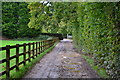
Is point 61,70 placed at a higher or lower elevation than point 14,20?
lower

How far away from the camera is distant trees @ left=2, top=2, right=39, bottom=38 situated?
30.0 metres

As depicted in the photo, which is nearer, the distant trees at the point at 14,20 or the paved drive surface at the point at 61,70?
the paved drive surface at the point at 61,70

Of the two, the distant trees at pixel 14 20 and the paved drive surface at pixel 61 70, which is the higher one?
the distant trees at pixel 14 20

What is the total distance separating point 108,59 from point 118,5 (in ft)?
6.24

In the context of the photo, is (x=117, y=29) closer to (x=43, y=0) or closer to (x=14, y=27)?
(x=43, y=0)

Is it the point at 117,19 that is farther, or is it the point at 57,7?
the point at 57,7

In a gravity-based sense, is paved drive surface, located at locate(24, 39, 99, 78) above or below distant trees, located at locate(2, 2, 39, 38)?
below

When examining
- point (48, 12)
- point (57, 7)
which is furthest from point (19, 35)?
point (57, 7)

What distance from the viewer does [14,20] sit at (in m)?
A: 30.7

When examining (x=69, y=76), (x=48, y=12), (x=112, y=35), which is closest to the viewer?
(x=112, y=35)

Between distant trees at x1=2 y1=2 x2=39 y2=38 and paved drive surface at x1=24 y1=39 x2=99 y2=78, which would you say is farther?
distant trees at x1=2 y1=2 x2=39 y2=38

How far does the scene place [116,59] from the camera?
4230 millimetres

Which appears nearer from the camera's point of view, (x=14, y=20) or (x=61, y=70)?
(x=61, y=70)

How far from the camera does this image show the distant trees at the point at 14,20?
30000 mm
